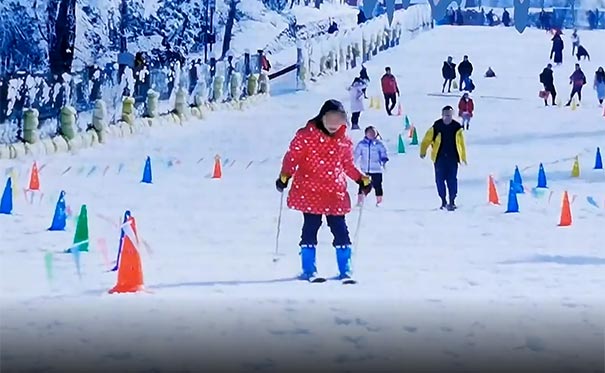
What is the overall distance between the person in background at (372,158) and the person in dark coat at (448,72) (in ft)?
1.42

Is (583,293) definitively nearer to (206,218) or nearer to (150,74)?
(206,218)

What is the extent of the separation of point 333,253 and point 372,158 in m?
0.95

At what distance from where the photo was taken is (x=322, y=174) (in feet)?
16.2

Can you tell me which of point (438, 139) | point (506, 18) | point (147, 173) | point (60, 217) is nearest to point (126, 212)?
point (60, 217)

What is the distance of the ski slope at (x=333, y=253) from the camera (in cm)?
452

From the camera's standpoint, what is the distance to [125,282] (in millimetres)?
4965

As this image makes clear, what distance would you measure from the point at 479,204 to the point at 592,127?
29.9 inches

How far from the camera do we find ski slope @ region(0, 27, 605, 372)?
4516 millimetres

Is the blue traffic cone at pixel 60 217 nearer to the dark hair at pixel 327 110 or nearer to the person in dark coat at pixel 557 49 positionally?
the dark hair at pixel 327 110

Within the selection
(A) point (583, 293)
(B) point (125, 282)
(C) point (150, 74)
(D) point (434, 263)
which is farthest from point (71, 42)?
(A) point (583, 293)

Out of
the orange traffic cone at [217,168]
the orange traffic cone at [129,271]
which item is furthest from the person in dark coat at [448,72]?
the orange traffic cone at [129,271]

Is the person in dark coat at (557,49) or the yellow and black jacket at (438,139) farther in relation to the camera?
the yellow and black jacket at (438,139)

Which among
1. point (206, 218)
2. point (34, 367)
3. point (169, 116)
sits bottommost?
point (34, 367)

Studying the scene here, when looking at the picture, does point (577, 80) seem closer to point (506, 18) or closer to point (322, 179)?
point (506, 18)
